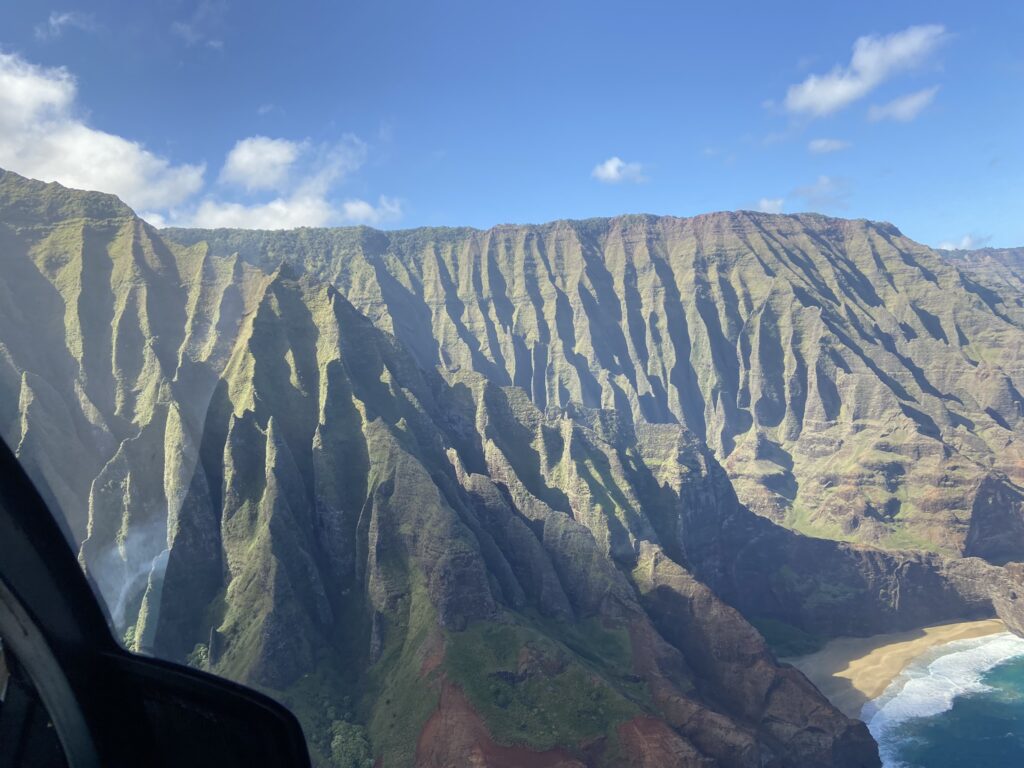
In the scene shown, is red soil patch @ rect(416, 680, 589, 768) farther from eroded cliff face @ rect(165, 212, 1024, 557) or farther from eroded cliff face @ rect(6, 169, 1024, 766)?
eroded cliff face @ rect(165, 212, 1024, 557)

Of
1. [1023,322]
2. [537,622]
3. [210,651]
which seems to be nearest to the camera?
[210,651]

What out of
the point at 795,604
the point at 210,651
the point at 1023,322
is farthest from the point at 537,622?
the point at 1023,322

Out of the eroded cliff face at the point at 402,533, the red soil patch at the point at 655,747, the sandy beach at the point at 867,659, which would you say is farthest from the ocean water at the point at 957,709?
the red soil patch at the point at 655,747

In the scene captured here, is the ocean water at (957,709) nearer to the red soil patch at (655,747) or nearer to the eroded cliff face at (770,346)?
the eroded cliff face at (770,346)

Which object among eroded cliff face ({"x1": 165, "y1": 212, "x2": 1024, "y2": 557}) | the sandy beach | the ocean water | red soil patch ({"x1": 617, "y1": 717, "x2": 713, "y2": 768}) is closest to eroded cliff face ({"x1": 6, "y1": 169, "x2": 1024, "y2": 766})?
red soil patch ({"x1": 617, "y1": 717, "x2": 713, "y2": 768})

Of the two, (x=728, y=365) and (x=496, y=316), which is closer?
(x=728, y=365)

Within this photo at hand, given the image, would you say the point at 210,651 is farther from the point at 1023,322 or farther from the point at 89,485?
the point at 1023,322

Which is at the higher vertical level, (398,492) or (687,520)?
(398,492)
